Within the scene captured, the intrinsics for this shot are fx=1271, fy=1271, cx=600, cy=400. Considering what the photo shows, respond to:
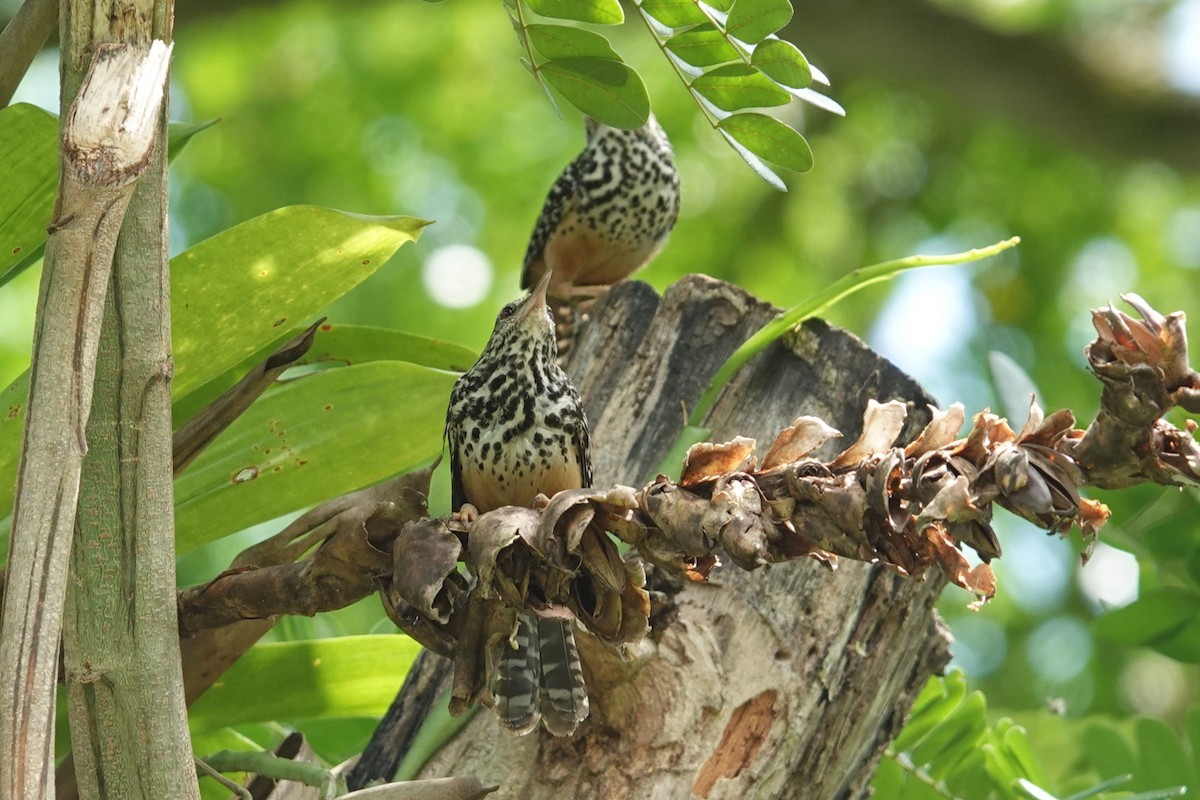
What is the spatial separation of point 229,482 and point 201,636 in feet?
0.68

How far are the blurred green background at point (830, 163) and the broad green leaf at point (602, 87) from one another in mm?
4066

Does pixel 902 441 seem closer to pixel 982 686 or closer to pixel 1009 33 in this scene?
pixel 982 686

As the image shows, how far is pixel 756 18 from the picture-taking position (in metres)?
1.37

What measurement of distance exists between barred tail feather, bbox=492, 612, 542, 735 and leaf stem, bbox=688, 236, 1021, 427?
456mm

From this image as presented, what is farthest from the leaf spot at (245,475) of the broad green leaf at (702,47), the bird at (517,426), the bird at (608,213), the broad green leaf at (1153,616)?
the bird at (608,213)

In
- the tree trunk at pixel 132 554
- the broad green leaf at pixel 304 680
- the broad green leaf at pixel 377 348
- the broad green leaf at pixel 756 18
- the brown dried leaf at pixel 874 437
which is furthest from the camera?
the broad green leaf at pixel 377 348

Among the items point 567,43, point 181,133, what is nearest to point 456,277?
point 181,133

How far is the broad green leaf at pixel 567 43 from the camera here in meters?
1.41

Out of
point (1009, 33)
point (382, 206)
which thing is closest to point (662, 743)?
point (382, 206)

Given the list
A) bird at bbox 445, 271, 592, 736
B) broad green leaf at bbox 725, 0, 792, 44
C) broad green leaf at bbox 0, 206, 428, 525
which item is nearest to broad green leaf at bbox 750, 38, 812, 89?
broad green leaf at bbox 725, 0, 792, 44

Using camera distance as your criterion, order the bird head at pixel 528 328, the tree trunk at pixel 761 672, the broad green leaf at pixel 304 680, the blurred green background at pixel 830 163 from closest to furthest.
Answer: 1. the tree trunk at pixel 761 672
2. the broad green leaf at pixel 304 680
3. the bird head at pixel 528 328
4. the blurred green background at pixel 830 163

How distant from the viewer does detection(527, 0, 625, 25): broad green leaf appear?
1.36 metres

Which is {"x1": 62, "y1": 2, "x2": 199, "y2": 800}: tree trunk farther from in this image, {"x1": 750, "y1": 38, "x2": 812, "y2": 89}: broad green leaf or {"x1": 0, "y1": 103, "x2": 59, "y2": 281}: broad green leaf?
{"x1": 750, "y1": 38, "x2": 812, "y2": 89}: broad green leaf

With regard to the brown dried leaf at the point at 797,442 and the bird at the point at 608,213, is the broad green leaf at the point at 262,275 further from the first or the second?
the bird at the point at 608,213
